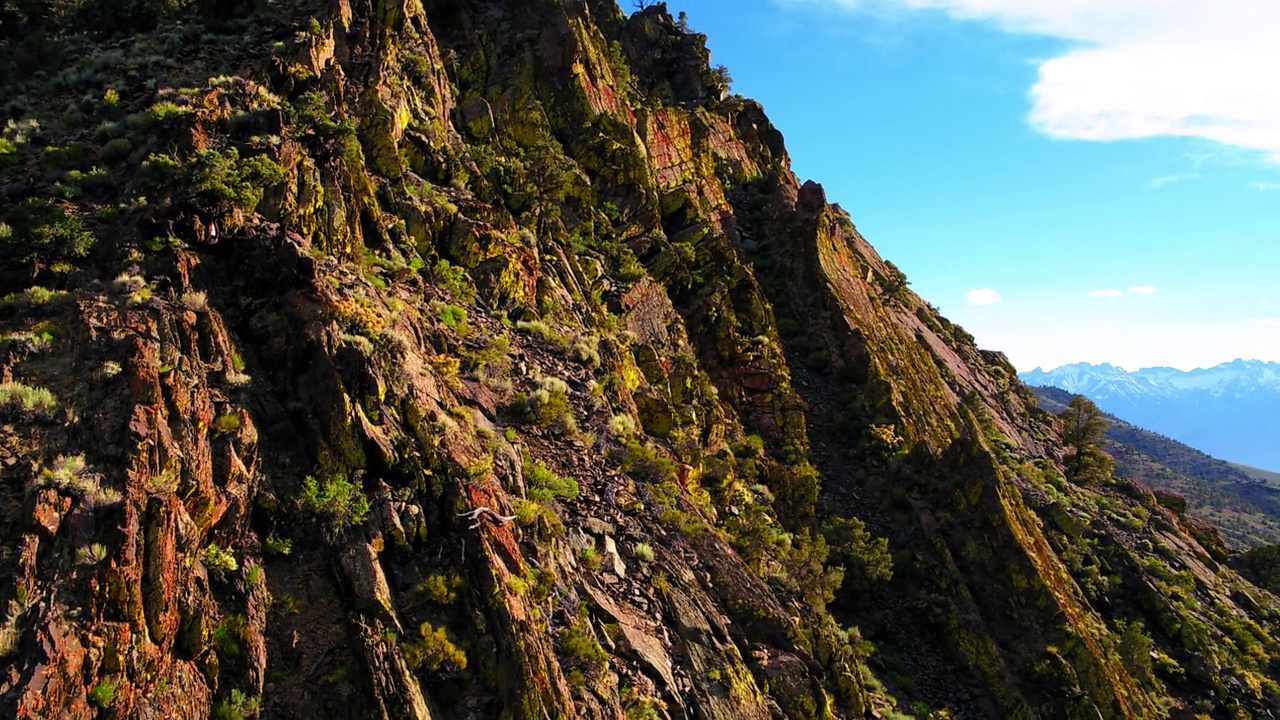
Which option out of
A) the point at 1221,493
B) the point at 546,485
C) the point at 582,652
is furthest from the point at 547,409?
the point at 1221,493

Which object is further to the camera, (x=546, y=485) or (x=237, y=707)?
(x=546, y=485)

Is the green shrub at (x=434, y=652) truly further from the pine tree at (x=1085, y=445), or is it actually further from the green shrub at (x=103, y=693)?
the pine tree at (x=1085, y=445)

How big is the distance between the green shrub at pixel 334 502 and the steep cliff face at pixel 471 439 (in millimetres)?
62

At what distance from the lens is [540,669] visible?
9.81 meters

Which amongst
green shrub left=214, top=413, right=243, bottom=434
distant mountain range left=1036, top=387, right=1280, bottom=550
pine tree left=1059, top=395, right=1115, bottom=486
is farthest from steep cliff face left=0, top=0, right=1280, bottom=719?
distant mountain range left=1036, top=387, right=1280, bottom=550

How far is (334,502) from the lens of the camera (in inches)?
411

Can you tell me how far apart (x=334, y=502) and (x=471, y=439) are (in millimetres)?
3047

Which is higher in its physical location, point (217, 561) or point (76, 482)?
point (76, 482)

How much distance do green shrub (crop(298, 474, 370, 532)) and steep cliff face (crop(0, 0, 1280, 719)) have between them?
0.06 metres

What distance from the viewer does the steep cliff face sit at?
896 cm

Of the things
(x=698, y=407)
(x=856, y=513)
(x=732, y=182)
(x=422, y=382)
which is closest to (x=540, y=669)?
(x=422, y=382)

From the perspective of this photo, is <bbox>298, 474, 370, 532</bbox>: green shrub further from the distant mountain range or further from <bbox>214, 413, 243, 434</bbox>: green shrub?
the distant mountain range

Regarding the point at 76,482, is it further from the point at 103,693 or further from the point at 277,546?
the point at 103,693

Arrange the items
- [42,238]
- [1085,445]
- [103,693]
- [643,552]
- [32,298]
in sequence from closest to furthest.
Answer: [103,693], [32,298], [42,238], [643,552], [1085,445]
